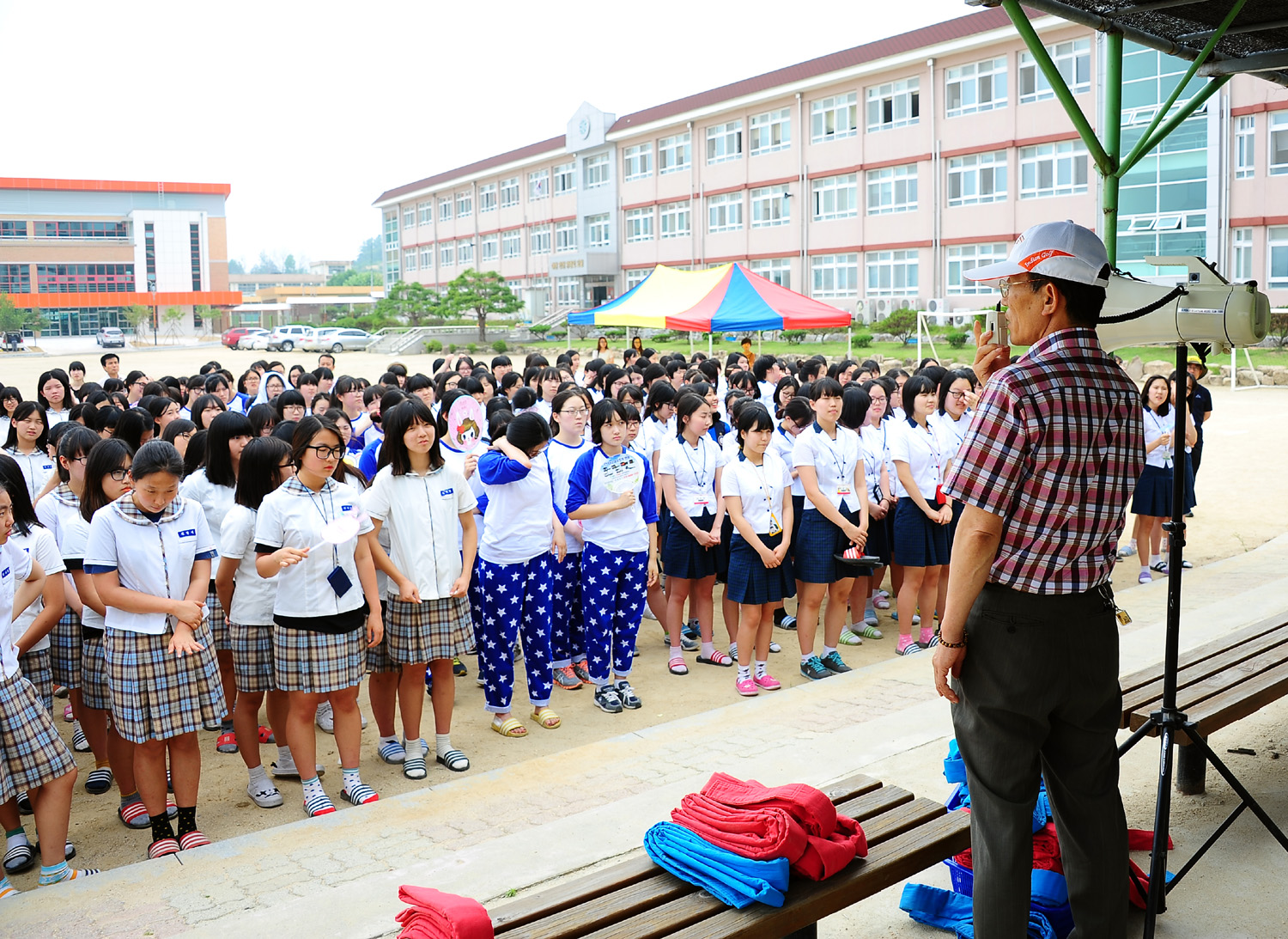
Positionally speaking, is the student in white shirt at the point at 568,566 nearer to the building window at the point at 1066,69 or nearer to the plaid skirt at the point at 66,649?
the plaid skirt at the point at 66,649

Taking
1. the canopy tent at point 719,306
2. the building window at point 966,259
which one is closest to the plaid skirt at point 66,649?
the canopy tent at point 719,306

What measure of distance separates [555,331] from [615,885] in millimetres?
48875

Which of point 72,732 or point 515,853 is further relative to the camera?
point 72,732

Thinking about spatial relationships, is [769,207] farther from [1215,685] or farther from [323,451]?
[1215,685]

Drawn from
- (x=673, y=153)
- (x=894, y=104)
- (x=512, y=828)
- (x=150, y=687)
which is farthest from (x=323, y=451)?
(x=673, y=153)

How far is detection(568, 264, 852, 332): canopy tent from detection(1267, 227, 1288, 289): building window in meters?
18.4

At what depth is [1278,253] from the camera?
28.0 meters

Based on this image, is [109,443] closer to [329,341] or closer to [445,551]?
[445,551]

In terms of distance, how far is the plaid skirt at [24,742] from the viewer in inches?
150

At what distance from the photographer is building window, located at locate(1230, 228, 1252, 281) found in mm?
28297

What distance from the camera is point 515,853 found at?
3.63m

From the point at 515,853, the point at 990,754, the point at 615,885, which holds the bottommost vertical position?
the point at 515,853

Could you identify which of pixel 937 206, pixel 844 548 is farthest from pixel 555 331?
pixel 844 548

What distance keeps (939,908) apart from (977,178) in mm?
33298
